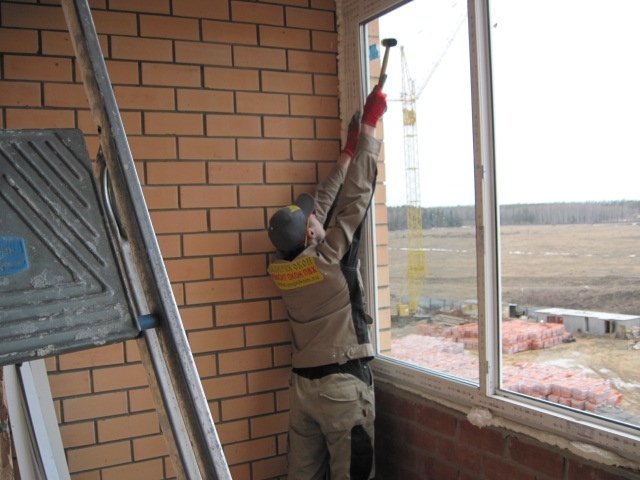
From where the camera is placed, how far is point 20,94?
7.58 feet

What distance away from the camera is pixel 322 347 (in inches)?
97.7

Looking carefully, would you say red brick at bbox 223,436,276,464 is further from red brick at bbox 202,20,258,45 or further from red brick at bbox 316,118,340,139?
red brick at bbox 202,20,258,45

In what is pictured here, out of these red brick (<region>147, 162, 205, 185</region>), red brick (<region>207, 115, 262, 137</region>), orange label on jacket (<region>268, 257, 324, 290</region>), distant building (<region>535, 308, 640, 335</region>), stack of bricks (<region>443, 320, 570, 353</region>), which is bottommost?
stack of bricks (<region>443, 320, 570, 353</region>)

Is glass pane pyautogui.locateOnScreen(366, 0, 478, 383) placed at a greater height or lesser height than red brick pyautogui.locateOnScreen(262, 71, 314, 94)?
lesser

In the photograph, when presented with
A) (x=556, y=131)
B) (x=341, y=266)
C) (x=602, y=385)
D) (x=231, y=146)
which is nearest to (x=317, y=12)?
(x=231, y=146)

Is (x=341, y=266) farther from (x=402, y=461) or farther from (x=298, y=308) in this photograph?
(x=402, y=461)

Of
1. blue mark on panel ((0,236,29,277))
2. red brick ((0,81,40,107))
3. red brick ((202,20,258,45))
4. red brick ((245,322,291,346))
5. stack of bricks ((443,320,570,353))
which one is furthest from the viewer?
red brick ((245,322,291,346))

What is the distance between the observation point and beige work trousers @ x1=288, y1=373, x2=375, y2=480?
242cm

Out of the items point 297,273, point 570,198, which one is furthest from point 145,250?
point 297,273

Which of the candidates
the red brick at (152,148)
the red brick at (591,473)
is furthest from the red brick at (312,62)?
the red brick at (591,473)

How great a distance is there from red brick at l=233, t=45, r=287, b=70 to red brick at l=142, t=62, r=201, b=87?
20cm

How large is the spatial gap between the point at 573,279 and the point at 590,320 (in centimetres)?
13

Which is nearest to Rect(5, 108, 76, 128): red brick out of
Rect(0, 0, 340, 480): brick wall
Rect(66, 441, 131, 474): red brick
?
Rect(0, 0, 340, 480): brick wall

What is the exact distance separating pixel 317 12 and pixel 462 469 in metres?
2.10
